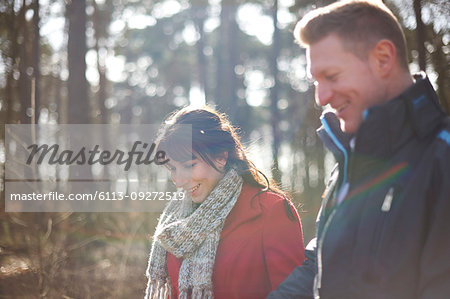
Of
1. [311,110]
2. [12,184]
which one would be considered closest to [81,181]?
[12,184]

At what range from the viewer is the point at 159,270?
3162mm

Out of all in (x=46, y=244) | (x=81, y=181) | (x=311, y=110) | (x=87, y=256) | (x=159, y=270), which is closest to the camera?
(x=159, y=270)

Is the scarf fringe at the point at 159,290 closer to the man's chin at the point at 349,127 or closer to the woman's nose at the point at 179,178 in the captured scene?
the woman's nose at the point at 179,178

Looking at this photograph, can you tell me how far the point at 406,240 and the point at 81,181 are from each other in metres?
8.08

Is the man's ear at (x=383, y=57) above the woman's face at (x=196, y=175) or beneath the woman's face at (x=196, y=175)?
above

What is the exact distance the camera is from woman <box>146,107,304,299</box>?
105 inches

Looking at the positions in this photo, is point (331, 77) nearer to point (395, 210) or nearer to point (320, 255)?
point (395, 210)

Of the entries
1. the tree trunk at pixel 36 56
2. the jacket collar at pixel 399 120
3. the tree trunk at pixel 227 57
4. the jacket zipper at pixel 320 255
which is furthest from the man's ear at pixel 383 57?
the tree trunk at pixel 227 57

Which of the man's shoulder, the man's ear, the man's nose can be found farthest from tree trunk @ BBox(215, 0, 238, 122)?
the man's shoulder

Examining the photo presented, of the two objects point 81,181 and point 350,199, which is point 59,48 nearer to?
point 81,181

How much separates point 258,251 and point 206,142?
73 centimetres

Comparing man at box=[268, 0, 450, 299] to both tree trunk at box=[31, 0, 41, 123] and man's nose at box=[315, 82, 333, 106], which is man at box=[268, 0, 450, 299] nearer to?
man's nose at box=[315, 82, 333, 106]

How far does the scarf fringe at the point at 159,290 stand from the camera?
313 centimetres

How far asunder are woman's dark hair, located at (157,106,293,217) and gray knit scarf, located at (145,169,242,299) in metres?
0.10
